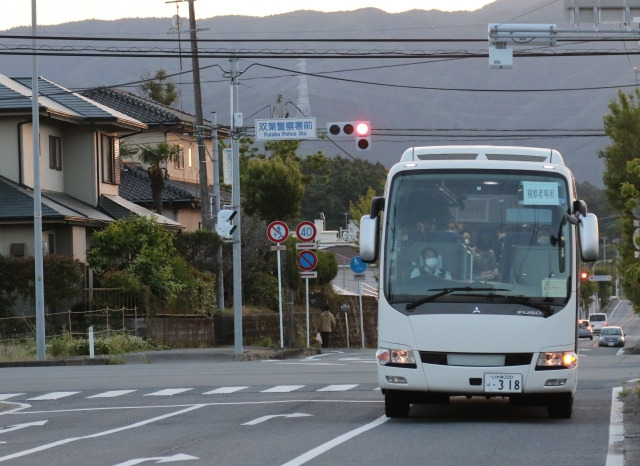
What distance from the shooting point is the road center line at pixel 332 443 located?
1068cm

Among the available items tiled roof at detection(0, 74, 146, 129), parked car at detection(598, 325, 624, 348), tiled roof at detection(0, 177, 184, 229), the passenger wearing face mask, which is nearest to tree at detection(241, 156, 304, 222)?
tiled roof at detection(0, 74, 146, 129)

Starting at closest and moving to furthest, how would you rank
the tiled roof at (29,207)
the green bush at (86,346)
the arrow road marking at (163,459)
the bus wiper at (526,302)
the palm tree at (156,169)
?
1. the arrow road marking at (163,459)
2. the bus wiper at (526,302)
3. the green bush at (86,346)
4. the tiled roof at (29,207)
5. the palm tree at (156,169)

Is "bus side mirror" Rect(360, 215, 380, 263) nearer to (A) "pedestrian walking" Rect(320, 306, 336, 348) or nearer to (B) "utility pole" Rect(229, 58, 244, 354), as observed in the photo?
(B) "utility pole" Rect(229, 58, 244, 354)

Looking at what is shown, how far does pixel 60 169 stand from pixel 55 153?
0.74 metres

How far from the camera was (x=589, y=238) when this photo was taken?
13305mm

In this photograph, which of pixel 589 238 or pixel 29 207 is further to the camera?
pixel 29 207

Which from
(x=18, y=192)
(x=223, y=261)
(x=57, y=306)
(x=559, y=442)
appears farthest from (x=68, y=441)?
(x=223, y=261)

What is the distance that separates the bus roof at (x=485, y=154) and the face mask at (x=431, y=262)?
135 cm

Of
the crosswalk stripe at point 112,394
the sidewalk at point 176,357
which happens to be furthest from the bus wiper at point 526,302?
the sidewalk at point 176,357

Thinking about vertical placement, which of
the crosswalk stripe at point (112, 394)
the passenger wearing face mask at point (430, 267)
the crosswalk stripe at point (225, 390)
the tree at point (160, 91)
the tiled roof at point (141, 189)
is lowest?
the crosswalk stripe at point (225, 390)

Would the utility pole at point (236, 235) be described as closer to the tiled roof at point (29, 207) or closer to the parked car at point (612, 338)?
the tiled roof at point (29, 207)

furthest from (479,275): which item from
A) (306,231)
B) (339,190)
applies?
(339,190)

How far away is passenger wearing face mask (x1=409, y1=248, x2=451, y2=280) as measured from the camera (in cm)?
1359

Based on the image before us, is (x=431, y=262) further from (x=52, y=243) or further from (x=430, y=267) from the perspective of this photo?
(x=52, y=243)
